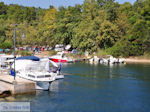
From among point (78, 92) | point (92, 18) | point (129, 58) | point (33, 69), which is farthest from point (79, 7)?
point (78, 92)

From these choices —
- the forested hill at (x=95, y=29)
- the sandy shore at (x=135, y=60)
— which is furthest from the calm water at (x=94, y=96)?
the forested hill at (x=95, y=29)

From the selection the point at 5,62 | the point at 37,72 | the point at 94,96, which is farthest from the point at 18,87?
the point at 5,62

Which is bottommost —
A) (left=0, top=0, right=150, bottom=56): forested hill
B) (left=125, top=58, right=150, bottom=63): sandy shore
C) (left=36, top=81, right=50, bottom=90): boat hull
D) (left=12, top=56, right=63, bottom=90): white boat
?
(left=36, top=81, right=50, bottom=90): boat hull

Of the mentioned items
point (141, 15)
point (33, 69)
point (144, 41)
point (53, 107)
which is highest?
point (141, 15)

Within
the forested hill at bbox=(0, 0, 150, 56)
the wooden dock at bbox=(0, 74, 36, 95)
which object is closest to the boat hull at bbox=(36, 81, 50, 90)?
the wooden dock at bbox=(0, 74, 36, 95)

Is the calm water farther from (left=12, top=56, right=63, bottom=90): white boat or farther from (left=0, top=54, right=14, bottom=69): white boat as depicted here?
(left=0, top=54, right=14, bottom=69): white boat

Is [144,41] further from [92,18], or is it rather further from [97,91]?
[97,91]

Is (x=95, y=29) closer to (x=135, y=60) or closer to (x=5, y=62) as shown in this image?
(x=135, y=60)

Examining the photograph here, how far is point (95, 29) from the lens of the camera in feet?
267

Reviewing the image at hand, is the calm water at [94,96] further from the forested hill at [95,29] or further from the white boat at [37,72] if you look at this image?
the forested hill at [95,29]

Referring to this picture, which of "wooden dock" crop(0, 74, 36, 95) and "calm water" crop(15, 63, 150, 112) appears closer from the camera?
"calm water" crop(15, 63, 150, 112)

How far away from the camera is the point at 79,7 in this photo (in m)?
96.8

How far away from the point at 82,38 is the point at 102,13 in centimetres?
935

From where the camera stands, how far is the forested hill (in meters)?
77.1
